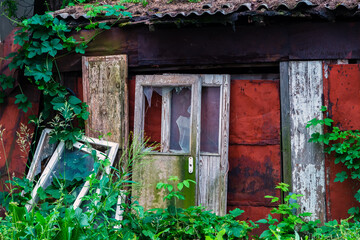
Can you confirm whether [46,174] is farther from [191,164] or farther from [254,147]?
[254,147]

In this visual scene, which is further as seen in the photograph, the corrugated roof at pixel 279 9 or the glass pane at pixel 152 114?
the glass pane at pixel 152 114

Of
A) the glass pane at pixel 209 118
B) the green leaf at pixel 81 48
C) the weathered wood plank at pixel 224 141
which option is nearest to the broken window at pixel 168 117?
the glass pane at pixel 209 118

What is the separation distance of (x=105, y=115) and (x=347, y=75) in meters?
3.15

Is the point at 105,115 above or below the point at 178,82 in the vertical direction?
below

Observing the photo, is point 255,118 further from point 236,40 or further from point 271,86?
point 236,40

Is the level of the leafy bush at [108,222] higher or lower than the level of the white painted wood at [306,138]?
lower

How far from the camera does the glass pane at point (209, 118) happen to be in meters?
5.41

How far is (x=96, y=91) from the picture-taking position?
569 centimetres

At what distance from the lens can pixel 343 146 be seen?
4812 mm

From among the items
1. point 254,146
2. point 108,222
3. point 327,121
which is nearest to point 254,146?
point 254,146

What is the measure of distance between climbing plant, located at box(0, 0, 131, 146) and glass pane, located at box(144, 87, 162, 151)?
2.69 feet

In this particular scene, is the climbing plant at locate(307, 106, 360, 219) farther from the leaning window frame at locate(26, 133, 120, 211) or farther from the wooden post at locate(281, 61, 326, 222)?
the leaning window frame at locate(26, 133, 120, 211)

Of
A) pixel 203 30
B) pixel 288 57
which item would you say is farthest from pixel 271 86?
pixel 203 30

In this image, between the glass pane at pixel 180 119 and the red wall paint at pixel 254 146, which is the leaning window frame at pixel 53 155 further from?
the red wall paint at pixel 254 146
